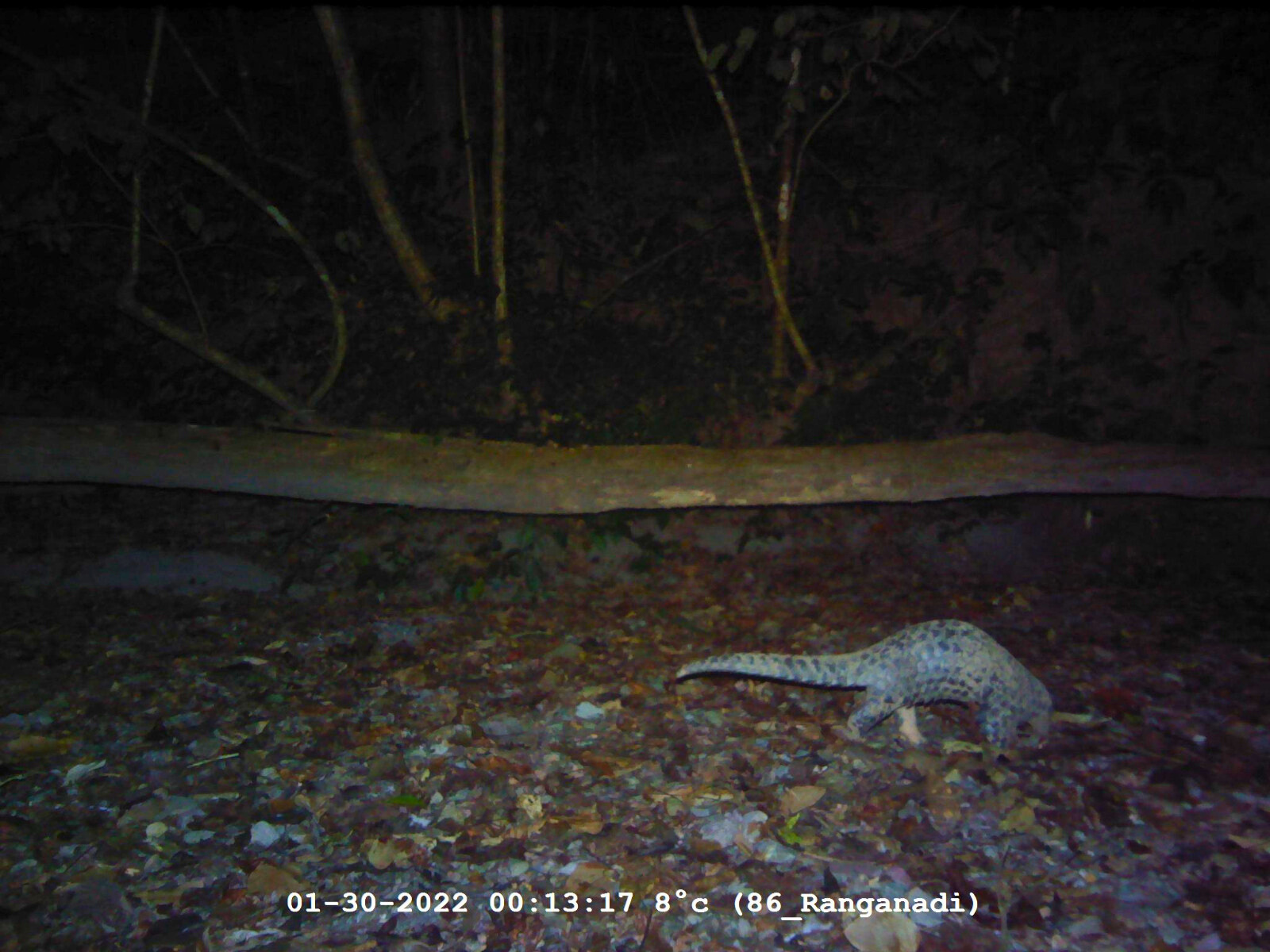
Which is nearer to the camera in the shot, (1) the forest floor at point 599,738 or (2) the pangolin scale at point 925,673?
(1) the forest floor at point 599,738

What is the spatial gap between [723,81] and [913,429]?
3.55m

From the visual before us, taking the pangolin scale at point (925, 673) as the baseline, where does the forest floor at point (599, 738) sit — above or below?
below

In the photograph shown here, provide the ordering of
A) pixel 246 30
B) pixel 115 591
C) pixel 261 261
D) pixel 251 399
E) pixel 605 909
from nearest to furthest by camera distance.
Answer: pixel 605 909 → pixel 115 591 → pixel 251 399 → pixel 261 261 → pixel 246 30

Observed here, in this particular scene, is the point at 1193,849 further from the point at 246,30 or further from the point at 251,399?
the point at 246,30

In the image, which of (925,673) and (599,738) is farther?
(599,738)

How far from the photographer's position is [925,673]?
360 centimetres

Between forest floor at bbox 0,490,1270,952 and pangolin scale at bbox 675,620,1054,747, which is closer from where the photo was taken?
forest floor at bbox 0,490,1270,952

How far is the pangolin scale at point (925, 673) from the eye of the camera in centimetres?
358

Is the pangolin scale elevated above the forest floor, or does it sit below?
above

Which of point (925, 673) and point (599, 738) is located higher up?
point (925, 673)

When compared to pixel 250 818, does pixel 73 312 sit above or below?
above

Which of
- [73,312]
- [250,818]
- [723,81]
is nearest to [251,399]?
[73,312]

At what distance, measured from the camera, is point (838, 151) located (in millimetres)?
6965

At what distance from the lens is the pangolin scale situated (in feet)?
11.7
